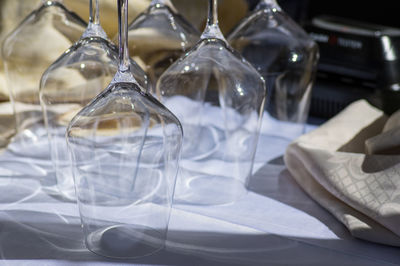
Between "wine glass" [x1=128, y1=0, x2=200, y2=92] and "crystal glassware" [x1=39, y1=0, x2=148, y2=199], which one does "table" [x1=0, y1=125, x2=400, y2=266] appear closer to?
"crystal glassware" [x1=39, y1=0, x2=148, y2=199]

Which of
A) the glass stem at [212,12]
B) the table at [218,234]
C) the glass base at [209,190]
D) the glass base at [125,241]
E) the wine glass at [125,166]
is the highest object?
the glass stem at [212,12]

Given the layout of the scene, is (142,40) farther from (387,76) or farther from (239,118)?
(387,76)

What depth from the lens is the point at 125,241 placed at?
22.0 inches

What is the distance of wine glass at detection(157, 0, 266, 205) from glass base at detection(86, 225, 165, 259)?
11cm

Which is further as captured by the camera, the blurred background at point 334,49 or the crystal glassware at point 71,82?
the blurred background at point 334,49

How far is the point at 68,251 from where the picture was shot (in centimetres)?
55

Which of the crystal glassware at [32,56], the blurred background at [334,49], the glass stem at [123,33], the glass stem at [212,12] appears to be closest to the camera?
the glass stem at [123,33]

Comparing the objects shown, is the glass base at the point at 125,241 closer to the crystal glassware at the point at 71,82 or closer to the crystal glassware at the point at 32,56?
the crystal glassware at the point at 71,82

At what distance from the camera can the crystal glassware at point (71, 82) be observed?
0.67 m

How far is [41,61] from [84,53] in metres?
0.18

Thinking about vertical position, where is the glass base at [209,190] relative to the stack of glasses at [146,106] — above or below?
below

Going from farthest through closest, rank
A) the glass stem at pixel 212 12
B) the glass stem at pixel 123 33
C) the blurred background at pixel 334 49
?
the blurred background at pixel 334 49 → the glass stem at pixel 212 12 → the glass stem at pixel 123 33

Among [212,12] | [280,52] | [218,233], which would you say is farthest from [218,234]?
[280,52]

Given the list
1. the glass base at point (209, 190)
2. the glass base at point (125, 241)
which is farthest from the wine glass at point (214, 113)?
the glass base at point (125, 241)
